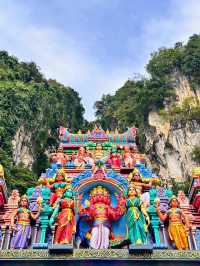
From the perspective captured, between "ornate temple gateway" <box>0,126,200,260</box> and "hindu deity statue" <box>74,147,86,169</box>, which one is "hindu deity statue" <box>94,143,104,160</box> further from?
"ornate temple gateway" <box>0,126,200,260</box>

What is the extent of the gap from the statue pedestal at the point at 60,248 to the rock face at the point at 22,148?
14.7m

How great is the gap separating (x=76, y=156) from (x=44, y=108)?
574 inches

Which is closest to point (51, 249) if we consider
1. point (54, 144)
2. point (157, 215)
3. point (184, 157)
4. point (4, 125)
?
point (157, 215)

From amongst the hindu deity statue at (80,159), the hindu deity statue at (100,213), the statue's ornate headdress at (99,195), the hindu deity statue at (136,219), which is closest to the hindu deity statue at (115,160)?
the hindu deity statue at (80,159)

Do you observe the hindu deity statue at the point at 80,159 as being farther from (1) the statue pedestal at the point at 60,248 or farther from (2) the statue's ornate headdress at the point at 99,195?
(1) the statue pedestal at the point at 60,248

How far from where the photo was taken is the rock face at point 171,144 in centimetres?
2167

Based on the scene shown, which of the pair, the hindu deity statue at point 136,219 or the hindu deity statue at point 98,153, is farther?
the hindu deity statue at point 98,153

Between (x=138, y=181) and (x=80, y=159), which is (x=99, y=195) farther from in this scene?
(x=80, y=159)

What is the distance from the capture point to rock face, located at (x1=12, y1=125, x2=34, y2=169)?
20.6 meters

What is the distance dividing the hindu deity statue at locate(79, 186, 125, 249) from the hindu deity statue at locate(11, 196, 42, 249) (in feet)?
3.17

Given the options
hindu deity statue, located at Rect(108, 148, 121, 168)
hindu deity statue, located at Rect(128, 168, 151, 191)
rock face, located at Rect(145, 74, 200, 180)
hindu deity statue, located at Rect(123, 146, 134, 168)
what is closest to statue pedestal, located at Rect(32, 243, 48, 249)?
hindu deity statue, located at Rect(128, 168, 151, 191)

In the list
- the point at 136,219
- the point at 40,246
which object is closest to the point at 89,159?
the point at 136,219

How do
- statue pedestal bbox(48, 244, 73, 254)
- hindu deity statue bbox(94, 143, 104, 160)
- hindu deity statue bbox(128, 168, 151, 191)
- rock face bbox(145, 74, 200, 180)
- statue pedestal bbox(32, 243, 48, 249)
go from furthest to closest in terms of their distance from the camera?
rock face bbox(145, 74, 200, 180) < hindu deity statue bbox(94, 143, 104, 160) < hindu deity statue bbox(128, 168, 151, 191) < statue pedestal bbox(32, 243, 48, 249) < statue pedestal bbox(48, 244, 73, 254)

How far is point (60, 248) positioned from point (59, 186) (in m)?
1.94
